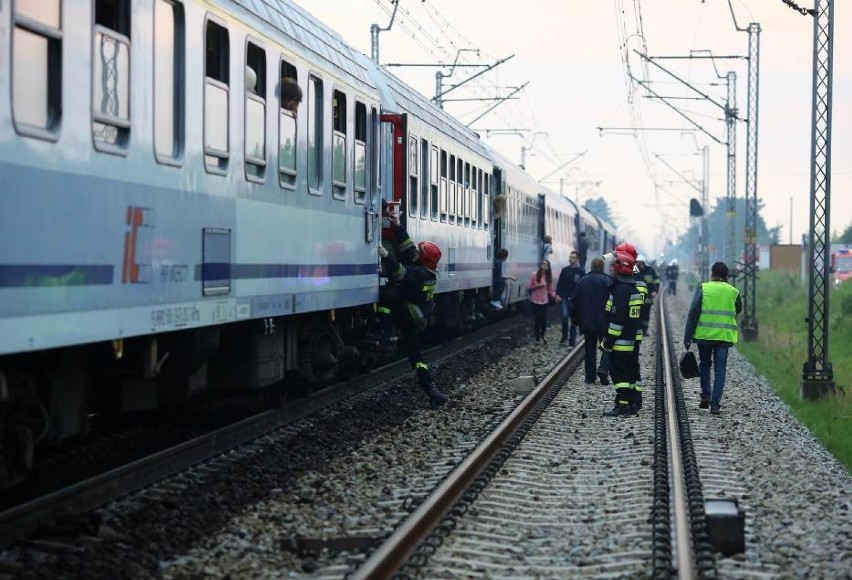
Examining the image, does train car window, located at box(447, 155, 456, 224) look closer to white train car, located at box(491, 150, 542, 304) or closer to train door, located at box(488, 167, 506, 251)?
train door, located at box(488, 167, 506, 251)

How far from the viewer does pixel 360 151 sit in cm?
1377

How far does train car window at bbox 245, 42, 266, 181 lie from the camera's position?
9977 millimetres

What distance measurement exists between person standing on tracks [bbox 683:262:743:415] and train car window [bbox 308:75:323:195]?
4768mm

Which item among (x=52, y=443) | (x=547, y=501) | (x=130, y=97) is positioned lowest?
(x=547, y=501)

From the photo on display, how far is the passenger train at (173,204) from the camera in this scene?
6.59 metres

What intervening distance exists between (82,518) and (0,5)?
9.54 feet

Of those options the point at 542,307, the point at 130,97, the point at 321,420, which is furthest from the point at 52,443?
the point at 542,307

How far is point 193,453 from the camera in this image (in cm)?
1027

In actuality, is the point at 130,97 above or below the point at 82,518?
above

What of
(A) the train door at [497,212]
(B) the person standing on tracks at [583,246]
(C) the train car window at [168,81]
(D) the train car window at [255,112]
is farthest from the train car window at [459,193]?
(B) the person standing on tracks at [583,246]

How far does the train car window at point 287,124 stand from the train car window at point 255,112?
1.43 ft

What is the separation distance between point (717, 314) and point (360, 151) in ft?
13.6

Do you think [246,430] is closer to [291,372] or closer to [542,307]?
[291,372]

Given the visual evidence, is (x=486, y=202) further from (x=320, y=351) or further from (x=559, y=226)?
(x=559, y=226)
